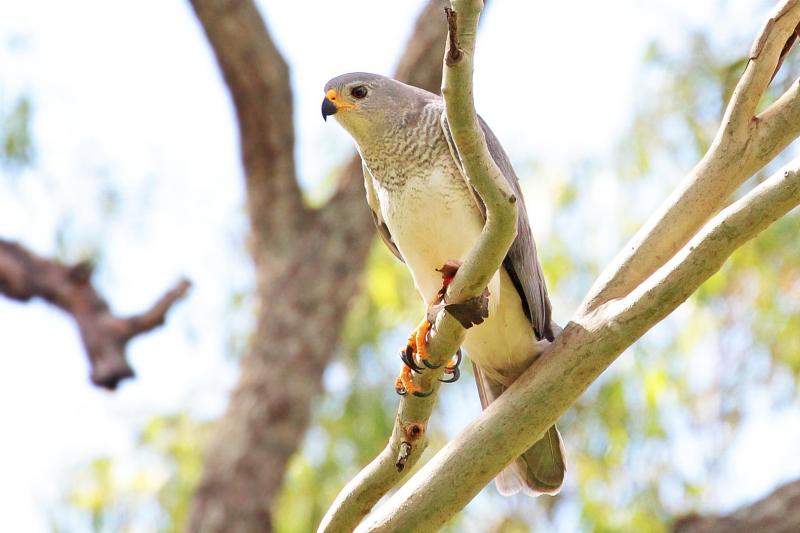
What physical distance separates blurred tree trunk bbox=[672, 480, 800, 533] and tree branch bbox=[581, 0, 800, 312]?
1931mm

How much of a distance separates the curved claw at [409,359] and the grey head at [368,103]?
849 millimetres

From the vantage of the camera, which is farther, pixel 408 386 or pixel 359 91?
pixel 359 91

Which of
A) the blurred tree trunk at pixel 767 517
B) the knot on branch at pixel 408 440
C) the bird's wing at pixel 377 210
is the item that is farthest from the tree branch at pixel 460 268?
the blurred tree trunk at pixel 767 517

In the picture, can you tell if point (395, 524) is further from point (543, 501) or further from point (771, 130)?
point (543, 501)

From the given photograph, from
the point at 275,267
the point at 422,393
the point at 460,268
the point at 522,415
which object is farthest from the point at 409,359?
the point at 275,267

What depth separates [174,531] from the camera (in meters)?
7.71

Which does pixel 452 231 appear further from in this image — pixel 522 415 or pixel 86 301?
pixel 86 301

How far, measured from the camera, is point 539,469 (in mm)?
3607

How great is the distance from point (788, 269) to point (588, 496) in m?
1.96

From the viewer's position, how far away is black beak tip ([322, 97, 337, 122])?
12.5 feet

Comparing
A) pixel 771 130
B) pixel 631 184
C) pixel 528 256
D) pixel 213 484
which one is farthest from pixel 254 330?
pixel 771 130

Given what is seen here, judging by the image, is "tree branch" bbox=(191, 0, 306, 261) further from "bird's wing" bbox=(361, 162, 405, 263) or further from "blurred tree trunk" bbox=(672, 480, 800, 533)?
"blurred tree trunk" bbox=(672, 480, 800, 533)

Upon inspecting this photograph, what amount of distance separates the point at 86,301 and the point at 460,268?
360cm

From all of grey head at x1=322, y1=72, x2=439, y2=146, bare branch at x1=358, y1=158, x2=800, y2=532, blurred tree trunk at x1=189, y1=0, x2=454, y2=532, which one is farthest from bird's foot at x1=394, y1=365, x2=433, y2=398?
blurred tree trunk at x1=189, y1=0, x2=454, y2=532
